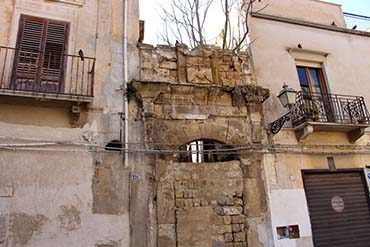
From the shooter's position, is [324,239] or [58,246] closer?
[58,246]

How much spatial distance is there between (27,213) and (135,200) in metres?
1.84

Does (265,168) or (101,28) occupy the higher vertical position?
(101,28)

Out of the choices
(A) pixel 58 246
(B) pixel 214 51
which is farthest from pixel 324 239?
(A) pixel 58 246

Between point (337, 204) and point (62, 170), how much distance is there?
601cm

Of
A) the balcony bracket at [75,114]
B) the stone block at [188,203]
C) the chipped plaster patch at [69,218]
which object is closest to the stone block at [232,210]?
the stone block at [188,203]

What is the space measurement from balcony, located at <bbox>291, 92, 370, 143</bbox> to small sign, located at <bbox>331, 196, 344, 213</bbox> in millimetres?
1533

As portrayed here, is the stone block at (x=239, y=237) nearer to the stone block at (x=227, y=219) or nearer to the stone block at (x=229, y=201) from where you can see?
the stone block at (x=227, y=219)

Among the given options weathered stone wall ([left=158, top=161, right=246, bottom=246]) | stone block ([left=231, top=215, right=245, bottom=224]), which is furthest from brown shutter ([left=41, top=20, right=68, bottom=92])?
stone block ([left=231, top=215, right=245, bottom=224])

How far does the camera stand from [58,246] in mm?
5172

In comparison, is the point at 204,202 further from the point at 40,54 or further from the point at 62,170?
the point at 40,54

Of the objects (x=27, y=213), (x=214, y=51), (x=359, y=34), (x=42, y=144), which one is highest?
(x=359, y=34)

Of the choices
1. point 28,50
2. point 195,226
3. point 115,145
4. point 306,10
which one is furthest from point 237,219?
point 306,10

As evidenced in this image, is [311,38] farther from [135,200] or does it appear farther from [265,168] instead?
[135,200]

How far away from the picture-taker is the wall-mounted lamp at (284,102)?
6.62 m
